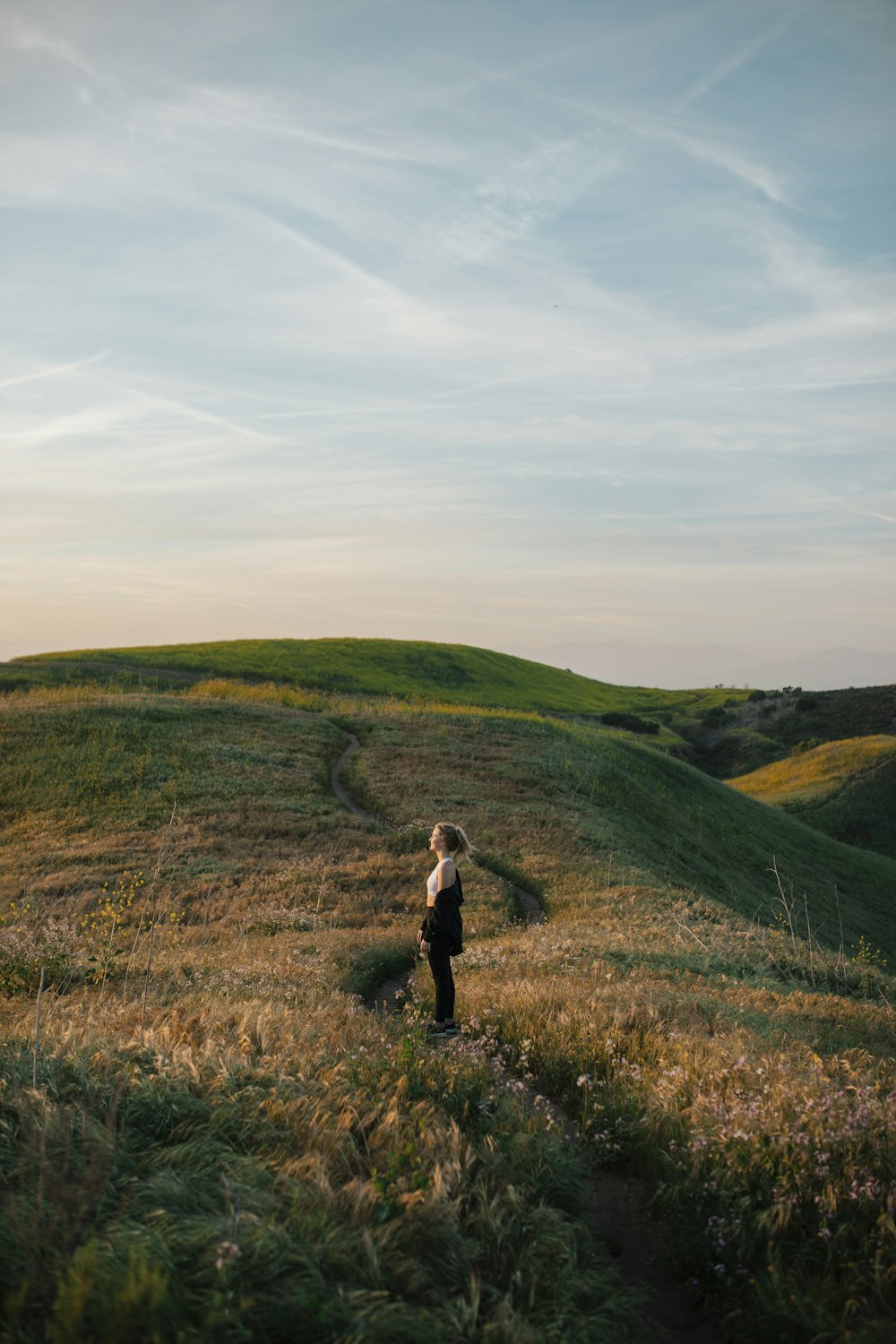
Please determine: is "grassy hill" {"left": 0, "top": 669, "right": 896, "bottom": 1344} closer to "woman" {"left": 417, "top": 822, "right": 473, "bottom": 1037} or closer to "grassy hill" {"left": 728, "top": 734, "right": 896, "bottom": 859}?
"woman" {"left": 417, "top": 822, "right": 473, "bottom": 1037}

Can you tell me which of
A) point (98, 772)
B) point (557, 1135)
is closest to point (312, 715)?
point (98, 772)

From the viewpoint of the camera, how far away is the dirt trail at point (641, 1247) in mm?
4793

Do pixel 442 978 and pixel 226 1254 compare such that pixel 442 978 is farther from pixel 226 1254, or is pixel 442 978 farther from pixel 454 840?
pixel 226 1254

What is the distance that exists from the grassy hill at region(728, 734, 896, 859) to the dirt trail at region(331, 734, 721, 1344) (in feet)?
178

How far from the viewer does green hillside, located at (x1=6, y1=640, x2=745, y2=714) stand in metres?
59.2

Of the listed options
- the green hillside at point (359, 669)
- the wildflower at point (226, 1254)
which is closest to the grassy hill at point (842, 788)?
the green hillside at point (359, 669)

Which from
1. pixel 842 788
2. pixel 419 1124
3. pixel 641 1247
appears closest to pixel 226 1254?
pixel 419 1124

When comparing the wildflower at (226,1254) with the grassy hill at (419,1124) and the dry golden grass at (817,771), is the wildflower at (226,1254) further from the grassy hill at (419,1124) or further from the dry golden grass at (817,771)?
the dry golden grass at (817,771)

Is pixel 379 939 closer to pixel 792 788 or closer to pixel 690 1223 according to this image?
pixel 690 1223

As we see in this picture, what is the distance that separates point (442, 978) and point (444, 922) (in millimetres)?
697

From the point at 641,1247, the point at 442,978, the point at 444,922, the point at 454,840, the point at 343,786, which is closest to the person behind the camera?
the point at 641,1247

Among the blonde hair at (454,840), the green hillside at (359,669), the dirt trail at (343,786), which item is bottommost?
the dirt trail at (343,786)

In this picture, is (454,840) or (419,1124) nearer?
(419,1124)

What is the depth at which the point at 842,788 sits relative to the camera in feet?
205
